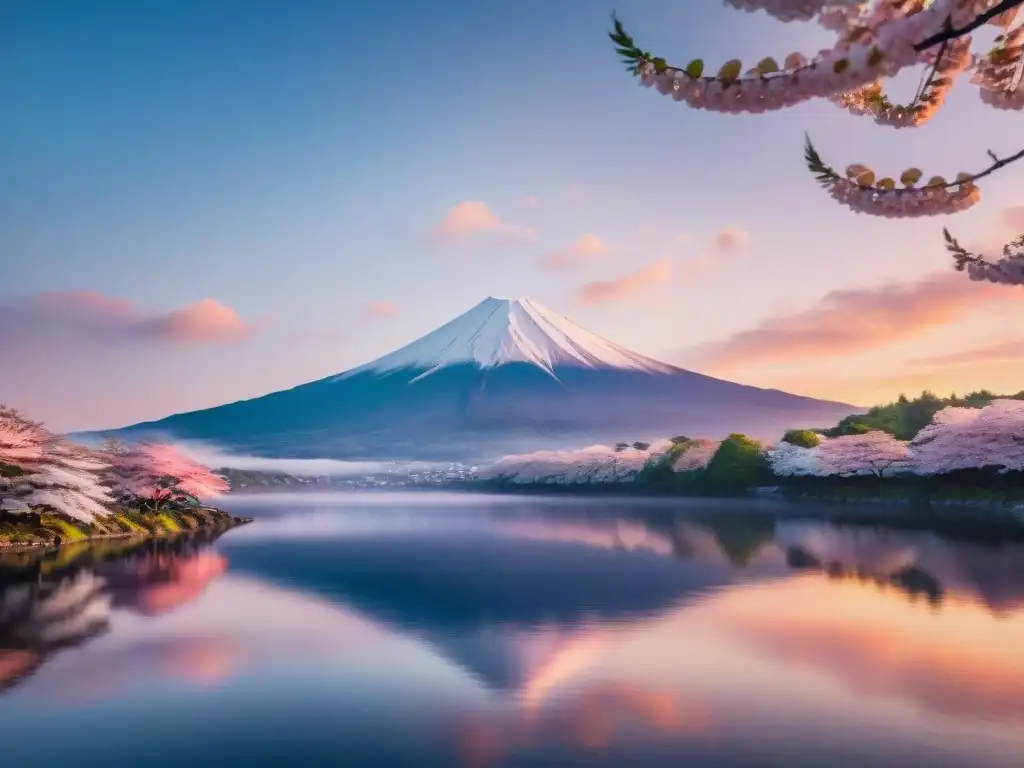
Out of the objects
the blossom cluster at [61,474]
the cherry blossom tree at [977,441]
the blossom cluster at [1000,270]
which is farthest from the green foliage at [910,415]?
the blossom cluster at [1000,270]

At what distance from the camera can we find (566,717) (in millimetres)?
6062

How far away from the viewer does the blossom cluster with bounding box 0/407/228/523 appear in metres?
18.4

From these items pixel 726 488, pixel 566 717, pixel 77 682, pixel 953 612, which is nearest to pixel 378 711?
pixel 566 717

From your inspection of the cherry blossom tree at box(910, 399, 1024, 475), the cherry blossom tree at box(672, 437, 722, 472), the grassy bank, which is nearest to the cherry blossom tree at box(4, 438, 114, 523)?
the grassy bank

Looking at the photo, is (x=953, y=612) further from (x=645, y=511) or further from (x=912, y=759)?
(x=645, y=511)

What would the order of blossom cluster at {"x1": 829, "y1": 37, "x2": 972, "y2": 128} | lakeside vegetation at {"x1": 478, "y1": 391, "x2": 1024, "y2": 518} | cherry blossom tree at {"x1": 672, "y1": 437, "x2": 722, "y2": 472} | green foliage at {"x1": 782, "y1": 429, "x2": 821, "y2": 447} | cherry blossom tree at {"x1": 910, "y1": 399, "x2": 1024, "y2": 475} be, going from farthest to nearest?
cherry blossom tree at {"x1": 672, "y1": 437, "x2": 722, "y2": 472}
green foliage at {"x1": 782, "y1": 429, "x2": 821, "y2": 447}
lakeside vegetation at {"x1": 478, "y1": 391, "x2": 1024, "y2": 518}
cherry blossom tree at {"x1": 910, "y1": 399, "x2": 1024, "y2": 475}
blossom cluster at {"x1": 829, "y1": 37, "x2": 972, "y2": 128}

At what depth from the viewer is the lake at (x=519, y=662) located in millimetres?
5480

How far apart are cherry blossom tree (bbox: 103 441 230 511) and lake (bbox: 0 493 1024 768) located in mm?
10870

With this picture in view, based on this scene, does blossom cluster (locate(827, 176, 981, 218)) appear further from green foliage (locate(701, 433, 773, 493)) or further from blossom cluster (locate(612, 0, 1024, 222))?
green foliage (locate(701, 433, 773, 493))

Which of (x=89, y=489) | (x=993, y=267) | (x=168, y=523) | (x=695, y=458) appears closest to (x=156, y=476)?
(x=168, y=523)

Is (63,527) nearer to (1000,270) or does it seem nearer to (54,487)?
(54,487)

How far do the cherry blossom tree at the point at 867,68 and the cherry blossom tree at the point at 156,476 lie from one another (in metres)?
26.0

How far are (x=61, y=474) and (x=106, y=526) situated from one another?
4.80 m

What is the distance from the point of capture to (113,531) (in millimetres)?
23109
